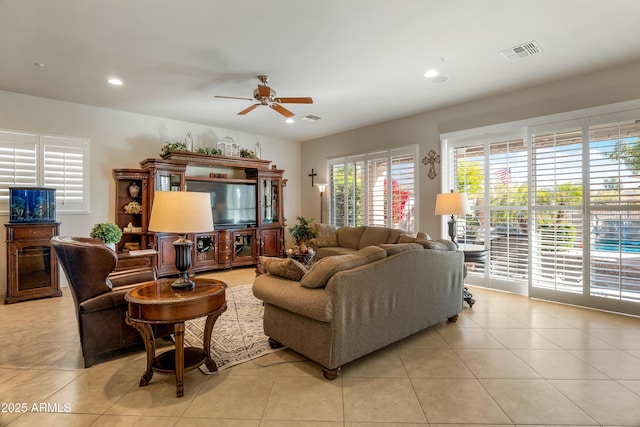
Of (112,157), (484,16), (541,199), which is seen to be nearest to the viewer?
(484,16)

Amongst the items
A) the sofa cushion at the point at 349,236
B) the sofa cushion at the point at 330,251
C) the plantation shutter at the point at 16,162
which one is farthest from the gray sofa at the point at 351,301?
the plantation shutter at the point at 16,162

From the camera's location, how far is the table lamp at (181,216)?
2176mm

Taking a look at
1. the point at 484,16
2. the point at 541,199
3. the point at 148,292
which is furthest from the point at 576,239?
the point at 148,292

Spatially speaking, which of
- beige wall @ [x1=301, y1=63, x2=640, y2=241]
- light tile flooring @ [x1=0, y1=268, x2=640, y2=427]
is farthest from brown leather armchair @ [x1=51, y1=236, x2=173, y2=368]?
beige wall @ [x1=301, y1=63, x2=640, y2=241]

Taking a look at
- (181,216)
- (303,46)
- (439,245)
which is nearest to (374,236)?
(439,245)

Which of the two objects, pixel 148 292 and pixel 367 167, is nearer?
pixel 148 292

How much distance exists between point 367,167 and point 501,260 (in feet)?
9.99

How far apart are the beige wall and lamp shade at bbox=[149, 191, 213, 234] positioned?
3.75 m

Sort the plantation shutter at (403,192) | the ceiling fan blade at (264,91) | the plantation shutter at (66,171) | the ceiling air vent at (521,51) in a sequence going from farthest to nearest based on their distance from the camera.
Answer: the plantation shutter at (403,192) < the plantation shutter at (66,171) < the ceiling fan blade at (264,91) < the ceiling air vent at (521,51)

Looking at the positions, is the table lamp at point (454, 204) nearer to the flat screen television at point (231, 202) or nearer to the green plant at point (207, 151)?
the flat screen television at point (231, 202)

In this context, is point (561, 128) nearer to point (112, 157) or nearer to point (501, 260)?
point (501, 260)

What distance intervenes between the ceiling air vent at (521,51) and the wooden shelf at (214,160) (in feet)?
15.4

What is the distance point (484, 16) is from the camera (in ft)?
9.15

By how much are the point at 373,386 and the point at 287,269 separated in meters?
1.12
